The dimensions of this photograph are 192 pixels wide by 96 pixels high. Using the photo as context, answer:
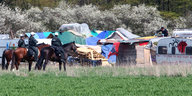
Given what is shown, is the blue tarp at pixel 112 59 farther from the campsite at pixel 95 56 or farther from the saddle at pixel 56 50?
the saddle at pixel 56 50

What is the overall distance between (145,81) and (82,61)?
14.0m

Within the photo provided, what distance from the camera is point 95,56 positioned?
101 ft

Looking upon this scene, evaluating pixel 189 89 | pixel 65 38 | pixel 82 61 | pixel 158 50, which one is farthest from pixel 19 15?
pixel 189 89

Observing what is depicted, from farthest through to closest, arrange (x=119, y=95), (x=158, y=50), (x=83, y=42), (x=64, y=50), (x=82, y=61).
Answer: (x=83, y=42) < (x=82, y=61) < (x=158, y=50) < (x=64, y=50) < (x=119, y=95)

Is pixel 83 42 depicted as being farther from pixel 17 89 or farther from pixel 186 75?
pixel 17 89

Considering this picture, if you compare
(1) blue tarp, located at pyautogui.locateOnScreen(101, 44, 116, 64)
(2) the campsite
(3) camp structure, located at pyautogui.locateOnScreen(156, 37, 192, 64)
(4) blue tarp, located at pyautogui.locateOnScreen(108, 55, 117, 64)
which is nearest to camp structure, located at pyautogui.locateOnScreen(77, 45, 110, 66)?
(2) the campsite

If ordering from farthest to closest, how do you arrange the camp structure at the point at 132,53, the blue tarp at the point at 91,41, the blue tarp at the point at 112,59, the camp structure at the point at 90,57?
the blue tarp at the point at 91,41 → the blue tarp at the point at 112,59 → the camp structure at the point at 90,57 → the camp structure at the point at 132,53

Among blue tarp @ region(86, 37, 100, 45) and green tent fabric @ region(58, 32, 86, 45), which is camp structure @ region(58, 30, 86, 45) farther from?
blue tarp @ region(86, 37, 100, 45)

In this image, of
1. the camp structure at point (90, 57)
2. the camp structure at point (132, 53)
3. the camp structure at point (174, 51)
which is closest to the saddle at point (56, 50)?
the camp structure at point (90, 57)

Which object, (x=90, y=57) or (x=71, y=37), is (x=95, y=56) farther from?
(x=71, y=37)

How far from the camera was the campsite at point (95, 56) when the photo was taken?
50.0 ft

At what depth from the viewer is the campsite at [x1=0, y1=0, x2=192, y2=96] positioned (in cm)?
1525

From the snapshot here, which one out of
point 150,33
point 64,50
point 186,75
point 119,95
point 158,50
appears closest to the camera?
point 119,95

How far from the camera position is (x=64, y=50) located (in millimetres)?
25641
